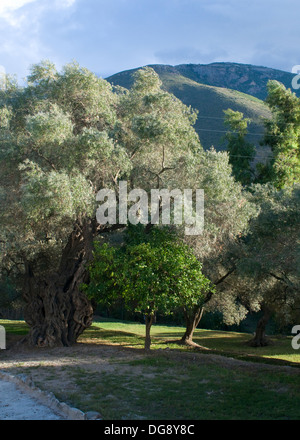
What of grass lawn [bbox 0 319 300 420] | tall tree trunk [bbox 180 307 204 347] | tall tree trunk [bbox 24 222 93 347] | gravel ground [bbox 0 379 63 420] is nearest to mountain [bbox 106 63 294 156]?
tall tree trunk [bbox 180 307 204 347]

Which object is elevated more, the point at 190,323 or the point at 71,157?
the point at 71,157

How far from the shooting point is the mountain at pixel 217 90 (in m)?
49.1

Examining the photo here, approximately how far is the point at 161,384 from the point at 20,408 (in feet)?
9.60

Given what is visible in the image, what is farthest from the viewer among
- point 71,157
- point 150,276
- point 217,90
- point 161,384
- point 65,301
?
point 217,90

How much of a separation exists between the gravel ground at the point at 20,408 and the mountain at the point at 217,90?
94.5 feet

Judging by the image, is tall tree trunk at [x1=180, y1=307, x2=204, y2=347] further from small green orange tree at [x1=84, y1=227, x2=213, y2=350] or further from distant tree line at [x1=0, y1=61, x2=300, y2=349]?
small green orange tree at [x1=84, y1=227, x2=213, y2=350]

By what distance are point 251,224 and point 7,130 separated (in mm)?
8782

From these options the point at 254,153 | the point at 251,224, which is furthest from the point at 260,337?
the point at 254,153

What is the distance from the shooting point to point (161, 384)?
28.3ft

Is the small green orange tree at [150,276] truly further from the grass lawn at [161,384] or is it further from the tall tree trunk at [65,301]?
the grass lawn at [161,384]

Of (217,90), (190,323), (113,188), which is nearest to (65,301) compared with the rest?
(113,188)

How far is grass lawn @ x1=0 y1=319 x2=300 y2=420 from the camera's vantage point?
6773mm

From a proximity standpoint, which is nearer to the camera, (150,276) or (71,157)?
(150,276)

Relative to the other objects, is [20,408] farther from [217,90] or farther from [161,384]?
[217,90]
